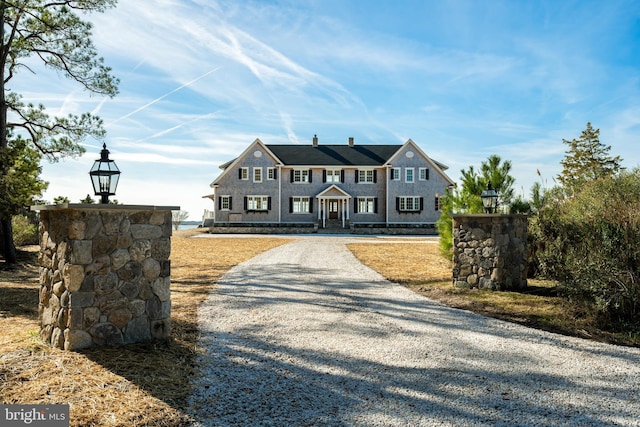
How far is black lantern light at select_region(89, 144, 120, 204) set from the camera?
5.23 m

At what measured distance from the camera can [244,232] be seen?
32.2 m

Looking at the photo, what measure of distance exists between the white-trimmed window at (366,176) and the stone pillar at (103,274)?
1239 inches

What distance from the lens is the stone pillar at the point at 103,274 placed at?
14.0ft

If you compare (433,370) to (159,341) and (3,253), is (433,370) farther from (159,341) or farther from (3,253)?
(3,253)

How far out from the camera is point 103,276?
436 cm

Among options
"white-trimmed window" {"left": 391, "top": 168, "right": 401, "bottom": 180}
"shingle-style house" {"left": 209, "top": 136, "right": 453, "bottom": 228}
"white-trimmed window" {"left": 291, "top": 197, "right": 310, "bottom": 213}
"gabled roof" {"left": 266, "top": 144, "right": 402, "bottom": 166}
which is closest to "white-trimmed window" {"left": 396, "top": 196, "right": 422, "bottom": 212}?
"shingle-style house" {"left": 209, "top": 136, "right": 453, "bottom": 228}

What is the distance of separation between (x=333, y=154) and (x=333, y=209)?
4.83 m

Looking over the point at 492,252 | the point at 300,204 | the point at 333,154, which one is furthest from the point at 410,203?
the point at 492,252

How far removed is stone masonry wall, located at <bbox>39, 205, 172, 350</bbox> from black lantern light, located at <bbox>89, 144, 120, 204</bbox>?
0.73m

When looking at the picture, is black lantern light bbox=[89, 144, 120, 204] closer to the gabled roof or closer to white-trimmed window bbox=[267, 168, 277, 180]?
white-trimmed window bbox=[267, 168, 277, 180]

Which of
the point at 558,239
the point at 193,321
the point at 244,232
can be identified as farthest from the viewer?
the point at 244,232

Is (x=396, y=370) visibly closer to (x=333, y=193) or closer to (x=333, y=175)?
(x=333, y=193)

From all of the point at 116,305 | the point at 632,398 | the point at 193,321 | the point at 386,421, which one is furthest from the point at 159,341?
the point at 632,398

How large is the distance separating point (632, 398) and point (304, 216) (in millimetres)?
32166
